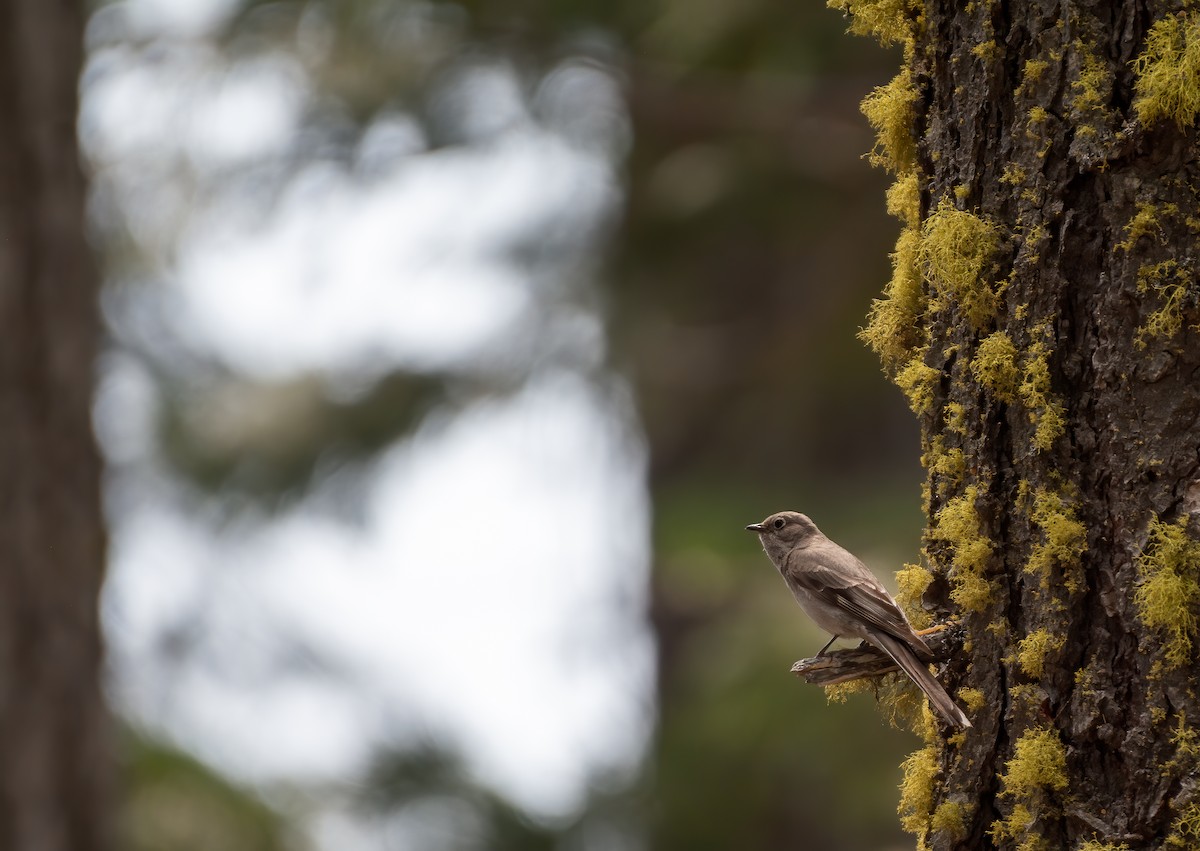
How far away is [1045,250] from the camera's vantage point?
249 centimetres

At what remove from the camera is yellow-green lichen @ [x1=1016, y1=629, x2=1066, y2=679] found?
2428 millimetres

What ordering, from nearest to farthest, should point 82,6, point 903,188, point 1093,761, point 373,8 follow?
point 1093,761, point 903,188, point 82,6, point 373,8

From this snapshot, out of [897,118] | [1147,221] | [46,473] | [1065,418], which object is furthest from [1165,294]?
[46,473]

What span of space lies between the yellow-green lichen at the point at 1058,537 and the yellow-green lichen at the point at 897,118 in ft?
2.62

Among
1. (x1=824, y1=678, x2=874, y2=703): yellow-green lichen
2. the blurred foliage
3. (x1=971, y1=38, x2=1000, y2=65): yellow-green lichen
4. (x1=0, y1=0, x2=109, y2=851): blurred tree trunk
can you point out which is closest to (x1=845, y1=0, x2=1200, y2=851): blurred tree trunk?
(x1=971, y1=38, x2=1000, y2=65): yellow-green lichen

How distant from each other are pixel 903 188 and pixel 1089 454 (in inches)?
29.3

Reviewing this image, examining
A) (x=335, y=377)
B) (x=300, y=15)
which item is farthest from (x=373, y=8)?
(x=335, y=377)

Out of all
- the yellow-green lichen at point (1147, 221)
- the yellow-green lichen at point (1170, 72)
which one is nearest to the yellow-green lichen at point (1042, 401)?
the yellow-green lichen at point (1147, 221)

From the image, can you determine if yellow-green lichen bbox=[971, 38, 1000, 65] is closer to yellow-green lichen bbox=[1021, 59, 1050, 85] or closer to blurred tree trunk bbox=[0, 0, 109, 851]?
yellow-green lichen bbox=[1021, 59, 1050, 85]

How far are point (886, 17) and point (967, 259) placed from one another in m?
0.62

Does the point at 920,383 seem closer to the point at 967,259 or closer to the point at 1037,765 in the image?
the point at 967,259

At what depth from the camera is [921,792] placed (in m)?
Result: 2.70

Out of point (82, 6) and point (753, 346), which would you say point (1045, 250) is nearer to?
point (82, 6)

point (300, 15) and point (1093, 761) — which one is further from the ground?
point (300, 15)
